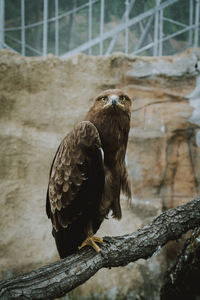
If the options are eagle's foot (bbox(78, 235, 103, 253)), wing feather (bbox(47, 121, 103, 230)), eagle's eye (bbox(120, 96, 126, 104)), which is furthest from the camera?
eagle's eye (bbox(120, 96, 126, 104))

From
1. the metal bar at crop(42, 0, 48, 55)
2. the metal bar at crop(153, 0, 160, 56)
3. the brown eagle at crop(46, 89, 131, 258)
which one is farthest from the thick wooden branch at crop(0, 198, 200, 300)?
the metal bar at crop(42, 0, 48, 55)

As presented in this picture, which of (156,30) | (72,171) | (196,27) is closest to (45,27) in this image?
(156,30)

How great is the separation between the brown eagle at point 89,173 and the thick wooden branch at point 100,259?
152 mm

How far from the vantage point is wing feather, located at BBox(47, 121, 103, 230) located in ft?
8.36

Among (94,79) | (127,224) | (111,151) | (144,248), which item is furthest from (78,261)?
(94,79)

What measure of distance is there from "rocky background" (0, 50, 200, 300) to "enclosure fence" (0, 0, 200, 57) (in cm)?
42

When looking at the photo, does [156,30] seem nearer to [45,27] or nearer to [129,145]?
[45,27]

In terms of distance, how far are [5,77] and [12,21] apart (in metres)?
0.96

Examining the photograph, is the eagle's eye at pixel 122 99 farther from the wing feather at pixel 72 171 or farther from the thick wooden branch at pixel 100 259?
the thick wooden branch at pixel 100 259

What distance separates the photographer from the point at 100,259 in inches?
103

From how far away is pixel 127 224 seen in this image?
15.1ft

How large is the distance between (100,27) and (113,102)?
278 cm

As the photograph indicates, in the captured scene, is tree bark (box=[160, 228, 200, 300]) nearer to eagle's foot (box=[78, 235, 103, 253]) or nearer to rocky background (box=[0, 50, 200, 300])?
eagle's foot (box=[78, 235, 103, 253])

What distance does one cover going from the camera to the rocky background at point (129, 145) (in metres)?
4.41
